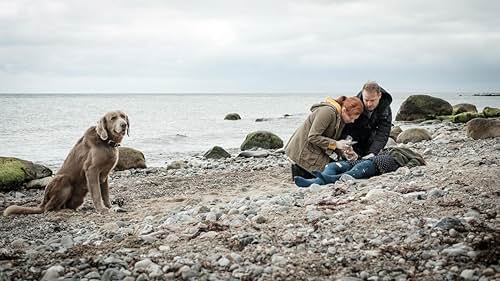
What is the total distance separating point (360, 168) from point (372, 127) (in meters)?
1.04

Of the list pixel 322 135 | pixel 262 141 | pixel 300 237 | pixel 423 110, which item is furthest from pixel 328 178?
pixel 423 110

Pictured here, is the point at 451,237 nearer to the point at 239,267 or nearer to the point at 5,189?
the point at 239,267

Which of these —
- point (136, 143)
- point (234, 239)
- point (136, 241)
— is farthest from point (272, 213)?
point (136, 143)

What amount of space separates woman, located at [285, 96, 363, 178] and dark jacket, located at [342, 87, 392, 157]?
1.15 feet

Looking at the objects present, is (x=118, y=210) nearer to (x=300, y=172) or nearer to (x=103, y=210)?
(x=103, y=210)

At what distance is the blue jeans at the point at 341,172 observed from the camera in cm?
828

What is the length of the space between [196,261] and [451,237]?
2219 mm

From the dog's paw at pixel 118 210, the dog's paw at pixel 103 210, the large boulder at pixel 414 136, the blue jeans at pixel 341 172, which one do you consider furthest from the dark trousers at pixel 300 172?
the large boulder at pixel 414 136

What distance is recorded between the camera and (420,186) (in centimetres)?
637

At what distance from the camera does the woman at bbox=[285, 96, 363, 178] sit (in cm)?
853

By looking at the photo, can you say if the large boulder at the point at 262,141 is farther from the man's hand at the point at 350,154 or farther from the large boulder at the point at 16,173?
the man's hand at the point at 350,154

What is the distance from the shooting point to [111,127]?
876 centimetres

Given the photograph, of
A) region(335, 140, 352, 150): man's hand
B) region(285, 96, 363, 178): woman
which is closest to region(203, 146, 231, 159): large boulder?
region(285, 96, 363, 178): woman

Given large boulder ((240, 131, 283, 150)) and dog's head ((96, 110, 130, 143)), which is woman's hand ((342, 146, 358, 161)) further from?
large boulder ((240, 131, 283, 150))
